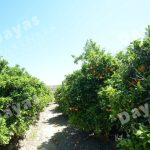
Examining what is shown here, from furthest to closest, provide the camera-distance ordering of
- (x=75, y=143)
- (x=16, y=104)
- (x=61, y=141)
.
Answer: (x=61, y=141) < (x=75, y=143) < (x=16, y=104)

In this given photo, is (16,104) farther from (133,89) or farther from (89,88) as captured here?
(133,89)

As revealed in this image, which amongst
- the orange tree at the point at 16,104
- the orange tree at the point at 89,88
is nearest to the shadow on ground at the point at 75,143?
the orange tree at the point at 89,88

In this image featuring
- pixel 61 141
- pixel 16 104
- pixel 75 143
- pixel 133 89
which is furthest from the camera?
pixel 61 141

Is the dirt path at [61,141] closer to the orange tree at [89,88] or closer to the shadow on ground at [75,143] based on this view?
the shadow on ground at [75,143]

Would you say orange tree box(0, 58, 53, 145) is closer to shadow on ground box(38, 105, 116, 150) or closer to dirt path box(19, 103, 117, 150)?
dirt path box(19, 103, 117, 150)

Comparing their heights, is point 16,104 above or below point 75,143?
above

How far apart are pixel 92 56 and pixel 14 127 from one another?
18.1ft

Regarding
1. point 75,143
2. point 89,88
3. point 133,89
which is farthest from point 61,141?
point 133,89

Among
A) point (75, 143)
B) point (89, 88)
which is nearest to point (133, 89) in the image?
point (89, 88)

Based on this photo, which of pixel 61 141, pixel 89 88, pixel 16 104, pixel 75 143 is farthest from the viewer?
pixel 61 141

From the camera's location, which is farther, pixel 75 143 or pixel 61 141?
pixel 61 141

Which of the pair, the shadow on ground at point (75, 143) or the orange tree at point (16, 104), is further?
the shadow on ground at point (75, 143)

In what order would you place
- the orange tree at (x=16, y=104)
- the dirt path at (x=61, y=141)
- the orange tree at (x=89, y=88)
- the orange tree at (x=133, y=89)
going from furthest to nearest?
the dirt path at (x=61, y=141) < the orange tree at (x=89, y=88) < the orange tree at (x=16, y=104) < the orange tree at (x=133, y=89)

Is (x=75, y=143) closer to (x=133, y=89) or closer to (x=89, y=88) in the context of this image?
(x=89, y=88)
